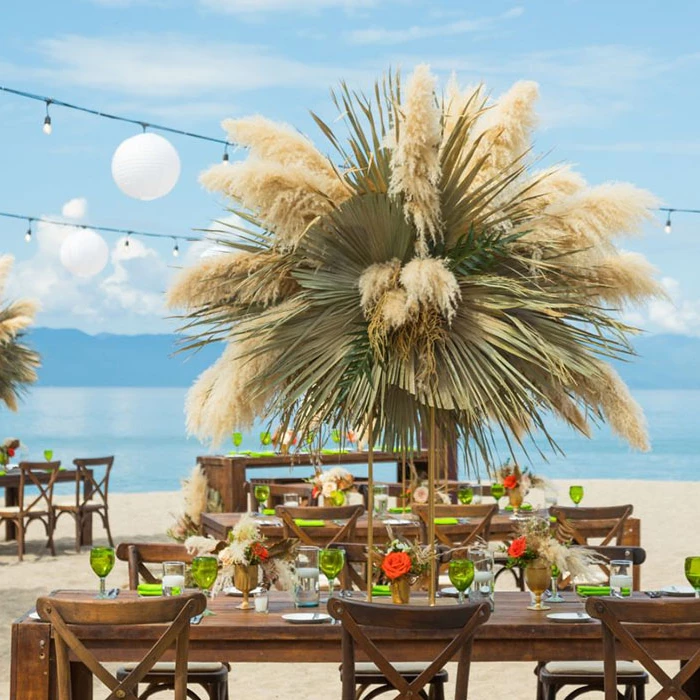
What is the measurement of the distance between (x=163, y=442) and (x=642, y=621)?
40.6 metres

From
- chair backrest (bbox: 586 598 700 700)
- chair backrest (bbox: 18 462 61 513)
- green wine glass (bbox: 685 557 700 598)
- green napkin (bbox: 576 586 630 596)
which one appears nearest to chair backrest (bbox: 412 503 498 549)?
green napkin (bbox: 576 586 630 596)

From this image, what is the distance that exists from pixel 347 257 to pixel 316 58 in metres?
46.4

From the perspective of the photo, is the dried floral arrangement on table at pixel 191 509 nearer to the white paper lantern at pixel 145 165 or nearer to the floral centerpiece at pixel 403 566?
the white paper lantern at pixel 145 165

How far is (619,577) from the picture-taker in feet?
13.5

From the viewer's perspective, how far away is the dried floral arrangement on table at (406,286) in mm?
3416

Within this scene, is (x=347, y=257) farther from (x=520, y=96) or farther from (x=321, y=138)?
(x=520, y=96)

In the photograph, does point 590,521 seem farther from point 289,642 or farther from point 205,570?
point 289,642

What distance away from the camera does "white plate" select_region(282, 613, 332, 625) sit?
144 inches

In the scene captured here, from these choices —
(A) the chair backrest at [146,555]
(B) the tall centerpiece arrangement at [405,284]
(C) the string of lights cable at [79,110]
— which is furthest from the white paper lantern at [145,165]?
(B) the tall centerpiece arrangement at [405,284]

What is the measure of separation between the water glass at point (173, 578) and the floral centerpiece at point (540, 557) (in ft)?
3.46

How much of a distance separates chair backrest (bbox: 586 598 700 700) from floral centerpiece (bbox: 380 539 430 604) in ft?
2.44

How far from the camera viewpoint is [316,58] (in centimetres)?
4866

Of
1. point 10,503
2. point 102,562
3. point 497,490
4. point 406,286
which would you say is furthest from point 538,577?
point 10,503

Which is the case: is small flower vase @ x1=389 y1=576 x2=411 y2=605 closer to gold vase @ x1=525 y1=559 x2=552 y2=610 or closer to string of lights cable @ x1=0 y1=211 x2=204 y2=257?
gold vase @ x1=525 y1=559 x2=552 y2=610
